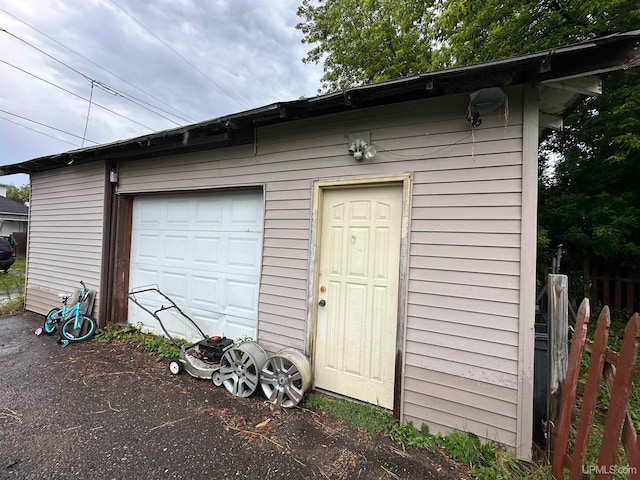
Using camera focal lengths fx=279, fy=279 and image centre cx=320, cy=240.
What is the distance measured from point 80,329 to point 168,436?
3293 millimetres

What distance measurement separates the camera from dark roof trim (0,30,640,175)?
1.69 meters

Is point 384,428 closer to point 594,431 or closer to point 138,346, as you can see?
point 594,431

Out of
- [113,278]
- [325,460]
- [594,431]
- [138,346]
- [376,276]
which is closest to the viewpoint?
[325,460]

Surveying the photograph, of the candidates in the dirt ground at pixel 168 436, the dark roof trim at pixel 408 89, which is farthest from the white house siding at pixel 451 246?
the dirt ground at pixel 168 436

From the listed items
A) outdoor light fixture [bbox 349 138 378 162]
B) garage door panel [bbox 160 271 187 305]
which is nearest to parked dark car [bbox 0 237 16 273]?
garage door panel [bbox 160 271 187 305]

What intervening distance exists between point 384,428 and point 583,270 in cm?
599

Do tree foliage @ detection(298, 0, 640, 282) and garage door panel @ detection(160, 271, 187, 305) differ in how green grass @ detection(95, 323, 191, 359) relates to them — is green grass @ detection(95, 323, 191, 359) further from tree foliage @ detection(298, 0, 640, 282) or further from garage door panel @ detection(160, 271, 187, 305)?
tree foliage @ detection(298, 0, 640, 282)

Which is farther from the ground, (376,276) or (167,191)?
(167,191)

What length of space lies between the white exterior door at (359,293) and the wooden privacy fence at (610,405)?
1.18 m

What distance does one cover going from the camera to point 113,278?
4484mm

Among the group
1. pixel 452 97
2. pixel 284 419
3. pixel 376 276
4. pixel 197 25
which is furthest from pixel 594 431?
pixel 197 25

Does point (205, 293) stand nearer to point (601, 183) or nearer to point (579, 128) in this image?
point (601, 183)

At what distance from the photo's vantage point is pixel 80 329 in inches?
170

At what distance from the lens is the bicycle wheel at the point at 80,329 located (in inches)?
163
